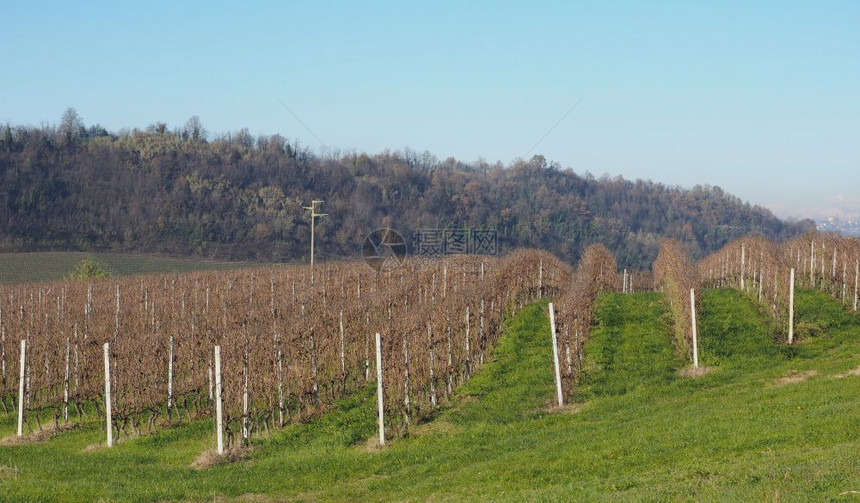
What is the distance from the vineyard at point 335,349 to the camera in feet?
61.1

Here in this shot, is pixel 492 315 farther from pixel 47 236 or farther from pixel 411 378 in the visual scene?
pixel 47 236

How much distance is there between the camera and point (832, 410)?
13.8 metres

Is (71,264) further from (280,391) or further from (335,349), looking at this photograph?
(280,391)

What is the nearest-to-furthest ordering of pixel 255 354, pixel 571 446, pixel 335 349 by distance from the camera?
pixel 571 446
pixel 255 354
pixel 335 349

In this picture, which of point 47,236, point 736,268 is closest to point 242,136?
point 47,236

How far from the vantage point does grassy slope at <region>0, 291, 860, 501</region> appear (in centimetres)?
1048

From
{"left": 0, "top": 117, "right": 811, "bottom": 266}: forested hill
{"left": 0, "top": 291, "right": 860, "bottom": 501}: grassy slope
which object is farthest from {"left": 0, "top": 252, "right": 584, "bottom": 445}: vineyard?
{"left": 0, "top": 117, "right": 811, "bottom": 266}: forested hill

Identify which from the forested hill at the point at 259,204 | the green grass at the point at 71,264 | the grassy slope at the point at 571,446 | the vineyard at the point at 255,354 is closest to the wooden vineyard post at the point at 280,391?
the vineyard at the point at 255,354

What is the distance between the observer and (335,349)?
72.9 feet

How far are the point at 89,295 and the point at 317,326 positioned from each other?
17526 millimetres

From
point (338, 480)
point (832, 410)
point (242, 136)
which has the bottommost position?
point (338, 480)

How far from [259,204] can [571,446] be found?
86.1m

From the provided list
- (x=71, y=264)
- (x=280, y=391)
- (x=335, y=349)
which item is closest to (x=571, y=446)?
(x=280, y=391)

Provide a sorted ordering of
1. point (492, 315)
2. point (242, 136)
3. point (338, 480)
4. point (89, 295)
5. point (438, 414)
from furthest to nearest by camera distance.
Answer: point (242, 136)
point (89, 295)
point (492, 315)
point (438, 414)
point (338, 480)
